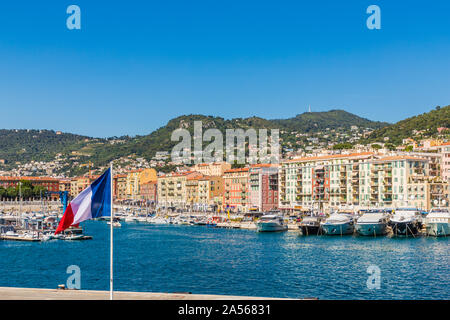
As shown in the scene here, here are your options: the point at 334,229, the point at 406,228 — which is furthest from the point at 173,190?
the point at 406,228

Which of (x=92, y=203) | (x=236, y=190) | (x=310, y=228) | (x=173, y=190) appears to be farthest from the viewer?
(x=173, y=190)

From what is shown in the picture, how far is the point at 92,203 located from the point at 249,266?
27.8 metres

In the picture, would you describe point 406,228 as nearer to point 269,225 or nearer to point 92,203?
point 269,225

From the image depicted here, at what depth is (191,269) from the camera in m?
37.2

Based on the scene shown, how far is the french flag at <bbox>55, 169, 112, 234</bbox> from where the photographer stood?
38.2ft

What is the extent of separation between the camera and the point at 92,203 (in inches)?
470

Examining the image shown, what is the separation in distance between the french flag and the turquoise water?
1657cm

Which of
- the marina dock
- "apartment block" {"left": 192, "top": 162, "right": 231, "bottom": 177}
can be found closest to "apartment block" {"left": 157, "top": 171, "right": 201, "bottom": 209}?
"apartment block" {"left": 192, "top": 162, "right": 231, "bottom": 177}

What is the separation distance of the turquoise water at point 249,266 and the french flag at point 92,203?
16.6 metres

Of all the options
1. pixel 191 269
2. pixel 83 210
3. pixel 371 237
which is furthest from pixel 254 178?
pixel 83 210

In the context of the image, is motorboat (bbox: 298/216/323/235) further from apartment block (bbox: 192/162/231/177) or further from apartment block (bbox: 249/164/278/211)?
apartment block (bbox: 192/162/231/177)

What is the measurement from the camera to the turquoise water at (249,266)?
95.8ft

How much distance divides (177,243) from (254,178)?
193 feet

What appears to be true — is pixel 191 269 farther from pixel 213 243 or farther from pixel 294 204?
pixel 294 204
